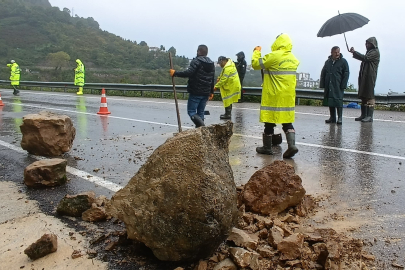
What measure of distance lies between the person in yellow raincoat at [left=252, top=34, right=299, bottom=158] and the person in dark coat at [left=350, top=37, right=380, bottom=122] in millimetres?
4691

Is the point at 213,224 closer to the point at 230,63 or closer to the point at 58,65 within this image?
the point at 230,63

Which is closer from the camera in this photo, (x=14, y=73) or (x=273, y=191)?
(x=273, y=191)

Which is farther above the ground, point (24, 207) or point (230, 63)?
point (230, 63)

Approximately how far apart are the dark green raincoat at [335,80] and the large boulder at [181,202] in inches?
292

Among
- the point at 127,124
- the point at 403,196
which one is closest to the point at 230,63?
the point at 127,124

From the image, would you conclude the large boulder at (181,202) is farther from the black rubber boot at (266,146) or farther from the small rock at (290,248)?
the black rubber boot at (266,146)

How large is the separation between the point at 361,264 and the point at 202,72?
5285 millimetres

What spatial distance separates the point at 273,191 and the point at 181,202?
1413 millimetres

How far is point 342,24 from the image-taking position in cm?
821

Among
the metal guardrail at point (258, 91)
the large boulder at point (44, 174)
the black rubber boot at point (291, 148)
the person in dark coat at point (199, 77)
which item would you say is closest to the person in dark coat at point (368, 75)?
the metal guardrail at point (258, 91)

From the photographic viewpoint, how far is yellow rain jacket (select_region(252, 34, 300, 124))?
5910 mm

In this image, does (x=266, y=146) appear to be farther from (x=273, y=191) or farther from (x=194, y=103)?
(x=273, y=191)

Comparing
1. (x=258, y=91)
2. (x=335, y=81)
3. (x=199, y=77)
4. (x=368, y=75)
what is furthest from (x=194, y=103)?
(x=258, y=91)

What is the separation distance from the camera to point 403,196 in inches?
169
